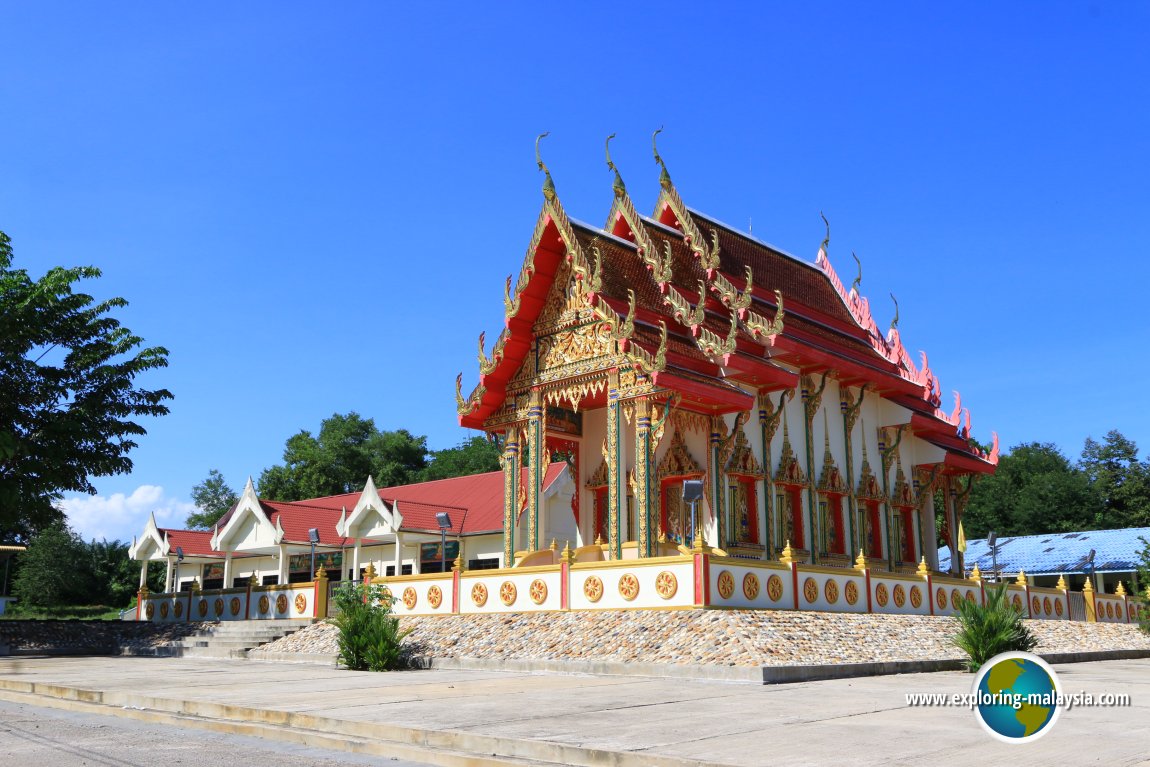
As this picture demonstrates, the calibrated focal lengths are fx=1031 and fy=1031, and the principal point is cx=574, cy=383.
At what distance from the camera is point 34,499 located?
21.1 m

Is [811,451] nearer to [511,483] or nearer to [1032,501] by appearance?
[511,483]

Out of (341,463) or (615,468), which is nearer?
(615,468)

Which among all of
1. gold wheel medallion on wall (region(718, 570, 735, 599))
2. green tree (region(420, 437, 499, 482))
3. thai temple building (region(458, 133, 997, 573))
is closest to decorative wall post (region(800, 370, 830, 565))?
thai temple building (region(458, 133, 997, 573))

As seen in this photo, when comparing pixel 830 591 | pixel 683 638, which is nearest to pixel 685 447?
pixel 830 591

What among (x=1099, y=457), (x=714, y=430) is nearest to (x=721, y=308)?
(x=714, y=430)

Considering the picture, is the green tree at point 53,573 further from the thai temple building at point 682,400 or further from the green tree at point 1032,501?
the green tree at point 1032,501

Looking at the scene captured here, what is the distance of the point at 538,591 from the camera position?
16062 mm

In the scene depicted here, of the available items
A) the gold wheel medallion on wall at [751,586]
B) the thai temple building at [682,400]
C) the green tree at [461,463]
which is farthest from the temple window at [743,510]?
the green tree at [461,463]

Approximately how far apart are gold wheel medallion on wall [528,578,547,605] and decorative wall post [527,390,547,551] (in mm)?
2658

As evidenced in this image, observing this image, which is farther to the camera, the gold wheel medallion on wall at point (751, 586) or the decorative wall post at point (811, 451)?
the decorative wall post at point (811, 451)

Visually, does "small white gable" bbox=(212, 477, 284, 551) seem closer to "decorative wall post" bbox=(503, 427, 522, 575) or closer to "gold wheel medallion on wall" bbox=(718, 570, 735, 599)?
"decorative wall post" bbox=(503, 427, 522, 575)

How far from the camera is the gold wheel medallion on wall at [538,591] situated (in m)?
16.0

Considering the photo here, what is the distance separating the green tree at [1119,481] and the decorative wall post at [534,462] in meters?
36.4

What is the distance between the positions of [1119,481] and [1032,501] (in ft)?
17.8
